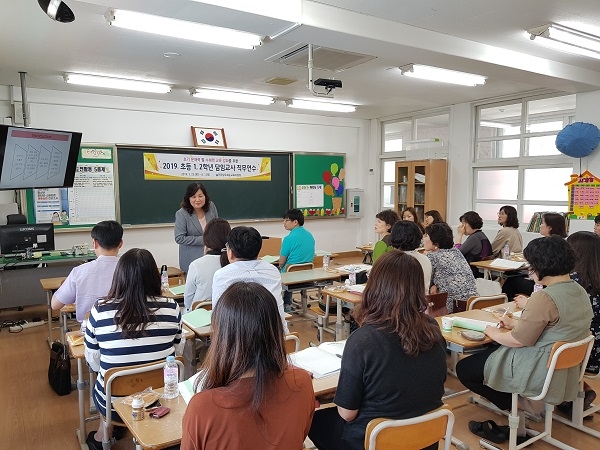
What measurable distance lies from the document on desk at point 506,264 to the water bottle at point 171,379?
4284 millimetres

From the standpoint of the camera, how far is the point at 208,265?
11.1 feet

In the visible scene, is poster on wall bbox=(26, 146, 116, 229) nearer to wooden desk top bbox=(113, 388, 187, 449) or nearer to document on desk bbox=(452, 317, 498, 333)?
wooden desk top bbox=(113, 388, 187, 449)

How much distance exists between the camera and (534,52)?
486cm

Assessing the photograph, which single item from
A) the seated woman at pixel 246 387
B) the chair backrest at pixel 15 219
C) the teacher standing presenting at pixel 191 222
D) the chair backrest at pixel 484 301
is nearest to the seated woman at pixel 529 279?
the chair backrest at pixel 484 301

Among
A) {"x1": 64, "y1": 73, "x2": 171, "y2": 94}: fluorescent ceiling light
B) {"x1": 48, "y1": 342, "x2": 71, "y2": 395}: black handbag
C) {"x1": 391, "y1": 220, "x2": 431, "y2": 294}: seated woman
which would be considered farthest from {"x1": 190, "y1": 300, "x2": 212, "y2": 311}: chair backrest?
{"x1": 64, "y1": 73, "x2": 171, "y2": 94}: fluorescent ceiling light

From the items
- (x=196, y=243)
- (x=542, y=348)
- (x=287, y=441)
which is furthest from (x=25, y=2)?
(x=542, y=348)

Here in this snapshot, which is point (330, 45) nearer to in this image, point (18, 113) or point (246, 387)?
point (246, 387)

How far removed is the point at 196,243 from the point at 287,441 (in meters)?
3.56

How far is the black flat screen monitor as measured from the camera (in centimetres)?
520

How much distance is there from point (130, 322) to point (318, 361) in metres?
0.94

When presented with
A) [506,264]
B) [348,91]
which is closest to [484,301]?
[506,264]

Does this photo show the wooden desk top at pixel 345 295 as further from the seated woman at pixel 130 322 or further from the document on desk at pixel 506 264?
the document on desk at pixel 506 264

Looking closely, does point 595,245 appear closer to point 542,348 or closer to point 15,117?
point 542,348

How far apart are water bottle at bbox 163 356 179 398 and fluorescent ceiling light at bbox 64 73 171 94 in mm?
5161
